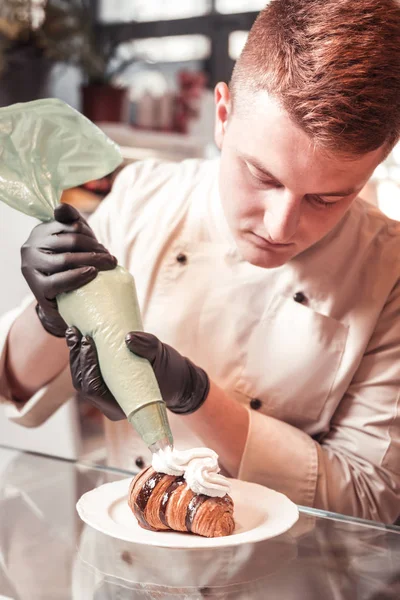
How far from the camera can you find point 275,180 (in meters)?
1.25

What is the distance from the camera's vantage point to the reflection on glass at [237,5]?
402cm

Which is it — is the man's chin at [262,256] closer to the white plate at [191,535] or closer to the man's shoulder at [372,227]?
the man's shoulder at [372,227]

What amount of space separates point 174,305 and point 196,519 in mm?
614

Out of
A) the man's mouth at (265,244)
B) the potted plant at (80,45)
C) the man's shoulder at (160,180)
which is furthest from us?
the potted plant at (80,45)

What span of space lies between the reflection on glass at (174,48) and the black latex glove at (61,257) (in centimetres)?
313

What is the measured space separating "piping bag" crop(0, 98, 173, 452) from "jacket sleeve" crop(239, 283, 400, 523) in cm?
36

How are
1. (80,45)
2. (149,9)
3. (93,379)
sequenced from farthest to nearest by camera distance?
(149,9), (80,45), (93,379)

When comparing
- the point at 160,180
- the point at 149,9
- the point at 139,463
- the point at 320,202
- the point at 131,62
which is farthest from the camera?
the point at 149,9

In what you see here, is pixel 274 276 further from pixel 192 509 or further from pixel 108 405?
pixel 192 509

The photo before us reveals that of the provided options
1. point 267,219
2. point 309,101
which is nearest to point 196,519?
point 267,219

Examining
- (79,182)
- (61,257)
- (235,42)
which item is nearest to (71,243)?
(61,257)

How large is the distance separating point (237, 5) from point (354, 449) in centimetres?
312

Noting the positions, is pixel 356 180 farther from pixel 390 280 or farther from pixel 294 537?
pixel 294 537

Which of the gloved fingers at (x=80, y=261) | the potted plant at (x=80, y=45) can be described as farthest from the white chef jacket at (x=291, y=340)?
the potted plant at (x=80, y=45)
